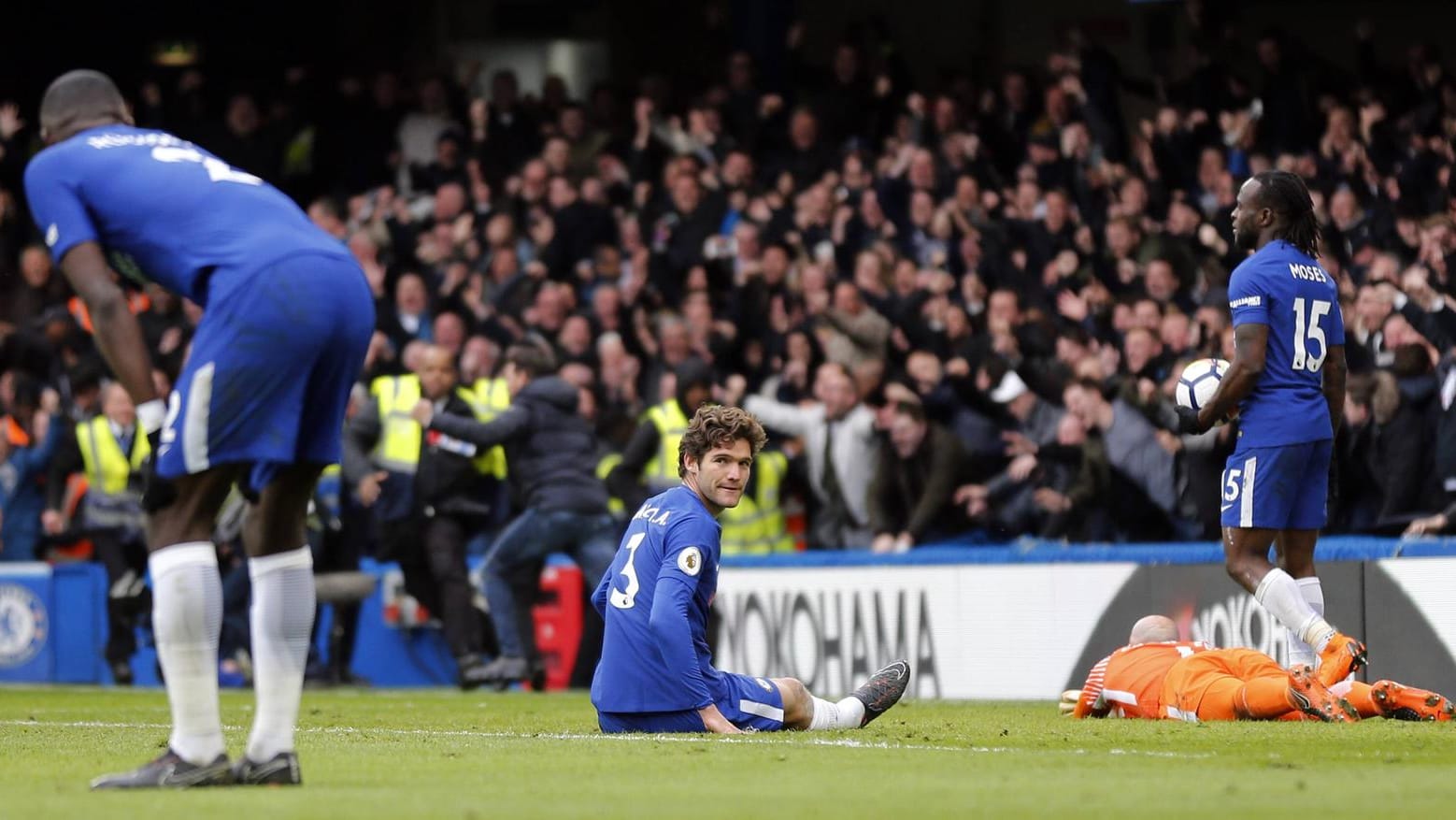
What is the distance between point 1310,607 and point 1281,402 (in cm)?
82

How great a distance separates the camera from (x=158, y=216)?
20.1ft

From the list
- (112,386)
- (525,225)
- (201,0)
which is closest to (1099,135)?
(525,225)

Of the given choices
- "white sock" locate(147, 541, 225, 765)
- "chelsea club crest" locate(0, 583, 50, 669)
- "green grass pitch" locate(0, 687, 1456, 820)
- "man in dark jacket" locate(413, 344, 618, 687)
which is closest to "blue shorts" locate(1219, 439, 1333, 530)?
"green grass pitch" locate(0, 687, 1456, 820)

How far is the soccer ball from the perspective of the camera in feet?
31.2

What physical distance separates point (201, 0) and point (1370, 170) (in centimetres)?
1480

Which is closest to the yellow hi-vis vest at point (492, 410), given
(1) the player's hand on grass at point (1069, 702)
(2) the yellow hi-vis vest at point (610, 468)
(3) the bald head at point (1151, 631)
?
(2) the yellow hi-vis vest at point (610, 468)

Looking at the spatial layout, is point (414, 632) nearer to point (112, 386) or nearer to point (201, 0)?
point (112, 386)

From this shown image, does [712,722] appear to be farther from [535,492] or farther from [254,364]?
[535,492]

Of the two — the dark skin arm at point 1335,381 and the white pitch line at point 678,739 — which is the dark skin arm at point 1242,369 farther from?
the white pitch line at point 678,739

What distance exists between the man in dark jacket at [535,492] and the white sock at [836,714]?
545 centimetres

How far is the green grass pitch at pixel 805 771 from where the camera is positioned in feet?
18.1

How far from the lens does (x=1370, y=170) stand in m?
14.6

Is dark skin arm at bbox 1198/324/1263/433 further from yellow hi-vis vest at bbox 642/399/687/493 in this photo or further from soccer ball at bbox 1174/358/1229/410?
yellow hi-vis vest at bbox 642/399/687/493

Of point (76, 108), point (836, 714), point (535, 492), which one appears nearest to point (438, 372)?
point (535, 492)
